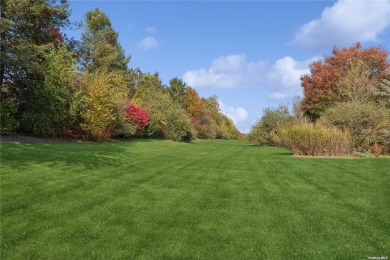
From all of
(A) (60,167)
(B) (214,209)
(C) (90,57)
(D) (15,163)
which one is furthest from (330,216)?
(C) (90,57)

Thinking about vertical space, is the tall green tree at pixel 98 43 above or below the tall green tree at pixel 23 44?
above

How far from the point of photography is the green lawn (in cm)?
472

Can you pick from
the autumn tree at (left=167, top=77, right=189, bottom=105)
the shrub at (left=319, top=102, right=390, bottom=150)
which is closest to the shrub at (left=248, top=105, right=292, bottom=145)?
the shrub at (left=319, top=102, right=390, bottom=150)

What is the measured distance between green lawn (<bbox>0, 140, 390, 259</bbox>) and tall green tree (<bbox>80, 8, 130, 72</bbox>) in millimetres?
33871

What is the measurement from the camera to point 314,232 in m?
5.47

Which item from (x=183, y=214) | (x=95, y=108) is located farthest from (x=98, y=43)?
(x=183, y=214)

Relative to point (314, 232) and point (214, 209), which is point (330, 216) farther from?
point (214, 209)

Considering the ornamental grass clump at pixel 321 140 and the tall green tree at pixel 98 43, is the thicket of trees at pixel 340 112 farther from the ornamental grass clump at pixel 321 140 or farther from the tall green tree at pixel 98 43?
the tall green tree at pixel 98 43

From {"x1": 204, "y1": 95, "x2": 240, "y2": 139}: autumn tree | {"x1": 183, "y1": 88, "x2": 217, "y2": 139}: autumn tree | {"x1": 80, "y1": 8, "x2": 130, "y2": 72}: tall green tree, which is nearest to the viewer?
{"x1": 80, "y1": 8, "x2": 130, "y2": 72}: tall green tree

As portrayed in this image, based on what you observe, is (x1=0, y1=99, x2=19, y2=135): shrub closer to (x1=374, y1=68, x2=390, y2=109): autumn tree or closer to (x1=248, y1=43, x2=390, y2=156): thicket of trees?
(x1=248, y1=43, x2=390, y2=156): thicket of trees

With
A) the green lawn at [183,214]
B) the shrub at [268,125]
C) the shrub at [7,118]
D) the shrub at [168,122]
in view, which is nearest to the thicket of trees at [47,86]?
the shrub at [7,118]

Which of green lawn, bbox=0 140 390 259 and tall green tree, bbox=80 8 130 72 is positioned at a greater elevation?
tall green tree, bbox=80 8 130 72

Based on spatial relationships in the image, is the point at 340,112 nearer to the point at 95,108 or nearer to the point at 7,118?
the point at 95,108

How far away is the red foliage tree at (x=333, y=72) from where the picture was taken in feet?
108
